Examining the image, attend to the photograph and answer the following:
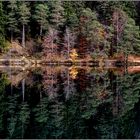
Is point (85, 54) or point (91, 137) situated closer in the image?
point (91, 137)

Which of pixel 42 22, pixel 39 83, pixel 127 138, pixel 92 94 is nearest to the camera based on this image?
pixel 127 138

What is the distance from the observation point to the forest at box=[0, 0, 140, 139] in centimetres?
1811

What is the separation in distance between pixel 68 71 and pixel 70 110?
23.0m

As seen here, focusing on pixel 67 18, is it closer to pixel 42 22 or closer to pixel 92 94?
pixel 42 22

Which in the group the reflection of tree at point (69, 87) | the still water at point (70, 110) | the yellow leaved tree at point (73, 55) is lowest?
the still water at point (70, 110)

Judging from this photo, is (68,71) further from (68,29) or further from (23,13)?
→ (23,13)

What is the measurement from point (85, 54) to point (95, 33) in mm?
2496

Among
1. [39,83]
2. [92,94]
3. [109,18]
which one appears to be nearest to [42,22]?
[109,18]

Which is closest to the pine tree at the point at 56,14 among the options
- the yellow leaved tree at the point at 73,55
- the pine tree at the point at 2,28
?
the yellow leaved tree at the point at 73,55

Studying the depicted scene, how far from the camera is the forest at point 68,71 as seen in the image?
713 inches

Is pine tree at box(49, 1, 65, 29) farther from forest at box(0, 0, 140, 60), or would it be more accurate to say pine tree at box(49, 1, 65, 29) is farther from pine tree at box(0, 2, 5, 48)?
pine tree at box(0, 2, 5, 48)

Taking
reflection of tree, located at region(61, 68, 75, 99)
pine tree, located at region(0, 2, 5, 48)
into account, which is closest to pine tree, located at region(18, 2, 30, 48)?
pine tree, located at region(0, 2, 5, 48)

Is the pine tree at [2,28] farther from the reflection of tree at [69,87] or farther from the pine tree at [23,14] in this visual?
the reflection of tree at [69,87]

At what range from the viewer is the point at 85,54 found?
57.2 m
